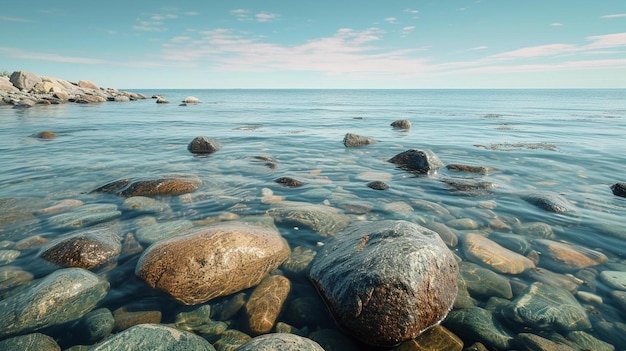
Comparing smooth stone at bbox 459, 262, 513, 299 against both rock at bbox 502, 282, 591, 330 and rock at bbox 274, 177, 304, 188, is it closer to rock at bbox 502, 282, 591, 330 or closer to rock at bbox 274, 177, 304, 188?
rock at bbox 502, 282, 591, 330

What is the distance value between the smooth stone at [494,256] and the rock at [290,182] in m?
4.34

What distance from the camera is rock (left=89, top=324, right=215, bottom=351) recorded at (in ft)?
8.83

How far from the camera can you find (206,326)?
11.3ft

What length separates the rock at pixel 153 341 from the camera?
269 centimetres

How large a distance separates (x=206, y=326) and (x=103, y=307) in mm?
1273

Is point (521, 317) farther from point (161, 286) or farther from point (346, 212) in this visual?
point (161, 286)

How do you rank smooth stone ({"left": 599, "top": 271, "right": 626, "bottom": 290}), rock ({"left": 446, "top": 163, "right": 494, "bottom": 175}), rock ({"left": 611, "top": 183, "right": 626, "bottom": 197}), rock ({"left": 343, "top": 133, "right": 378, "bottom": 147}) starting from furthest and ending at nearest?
rock ({"left": 343, "top": 133, "right": 378, "bottom": 147}), rock ({"left": 446, "top": 163, "right": 494, "bottom": 175}), rock ({"left": 611, "top": 183, "right": 626, "bottom": 197}), smooth stone ({"left": 599, "top": 271, "right": 626, "bottom": 290})

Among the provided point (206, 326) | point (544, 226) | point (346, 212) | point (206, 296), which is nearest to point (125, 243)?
point (206, 296)

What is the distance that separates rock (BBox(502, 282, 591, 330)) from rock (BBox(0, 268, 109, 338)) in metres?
4.84

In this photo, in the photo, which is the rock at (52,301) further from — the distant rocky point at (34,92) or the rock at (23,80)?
the rock at (23,80)

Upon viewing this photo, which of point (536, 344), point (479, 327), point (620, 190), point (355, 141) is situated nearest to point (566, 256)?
point (536, 344)

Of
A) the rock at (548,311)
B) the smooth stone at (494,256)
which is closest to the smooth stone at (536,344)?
the rock at (548,311)

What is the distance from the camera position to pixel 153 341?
2.79 metres

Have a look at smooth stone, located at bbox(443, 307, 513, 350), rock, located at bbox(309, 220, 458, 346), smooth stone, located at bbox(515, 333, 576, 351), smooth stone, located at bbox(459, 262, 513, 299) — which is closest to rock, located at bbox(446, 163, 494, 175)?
smooth stone, located at bbox(459, 262, 513, 299)
